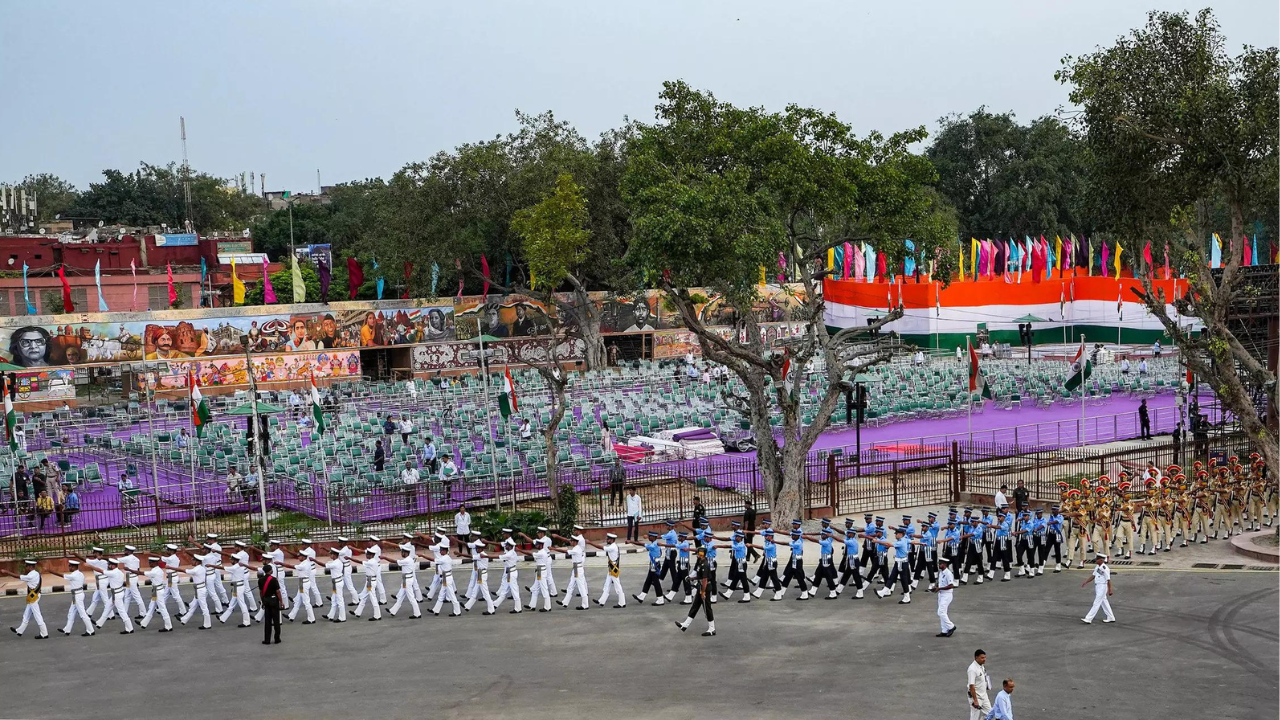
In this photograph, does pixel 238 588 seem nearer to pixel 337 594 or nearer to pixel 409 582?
pixel 337 594

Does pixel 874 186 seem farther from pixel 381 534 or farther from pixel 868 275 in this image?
pixel 868 275

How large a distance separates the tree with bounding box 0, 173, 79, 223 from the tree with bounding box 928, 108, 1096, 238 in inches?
2366

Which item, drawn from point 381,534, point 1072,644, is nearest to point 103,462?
point 381,534

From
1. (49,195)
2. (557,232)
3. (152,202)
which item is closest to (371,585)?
(557,232)

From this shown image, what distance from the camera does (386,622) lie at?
19.5 m

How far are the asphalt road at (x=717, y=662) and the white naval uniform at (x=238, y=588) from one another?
0.76 ft

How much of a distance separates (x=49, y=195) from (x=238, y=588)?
9444 centimetres

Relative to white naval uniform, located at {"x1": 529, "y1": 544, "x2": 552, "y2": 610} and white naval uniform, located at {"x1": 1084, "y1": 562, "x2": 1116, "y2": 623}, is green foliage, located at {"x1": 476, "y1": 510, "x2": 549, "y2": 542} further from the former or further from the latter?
white naval uniform, located at {"x1": 1084, "y1": 562, "x2": 1116, "y2": 623}

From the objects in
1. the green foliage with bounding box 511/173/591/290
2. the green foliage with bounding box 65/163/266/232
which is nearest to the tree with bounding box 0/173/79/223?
the green foliage with bounding box 65/163/266/232

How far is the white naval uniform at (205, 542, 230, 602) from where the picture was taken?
1986 cm

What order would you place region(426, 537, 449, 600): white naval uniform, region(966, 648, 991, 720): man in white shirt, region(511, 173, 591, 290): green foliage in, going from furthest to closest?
region(511, 173, 591, 290): green foliage < region(426, 537, 449, 600): white naval uniform < region(966, 648, 991, 720): man in white shirt

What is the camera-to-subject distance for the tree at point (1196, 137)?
2159cm

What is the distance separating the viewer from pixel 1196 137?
22.1 metres

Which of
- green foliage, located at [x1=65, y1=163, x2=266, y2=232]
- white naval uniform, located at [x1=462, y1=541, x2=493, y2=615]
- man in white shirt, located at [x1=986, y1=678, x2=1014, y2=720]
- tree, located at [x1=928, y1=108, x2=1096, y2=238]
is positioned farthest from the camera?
green foliage, located at [x1=65, y1=163, x2=266, y2=232]
